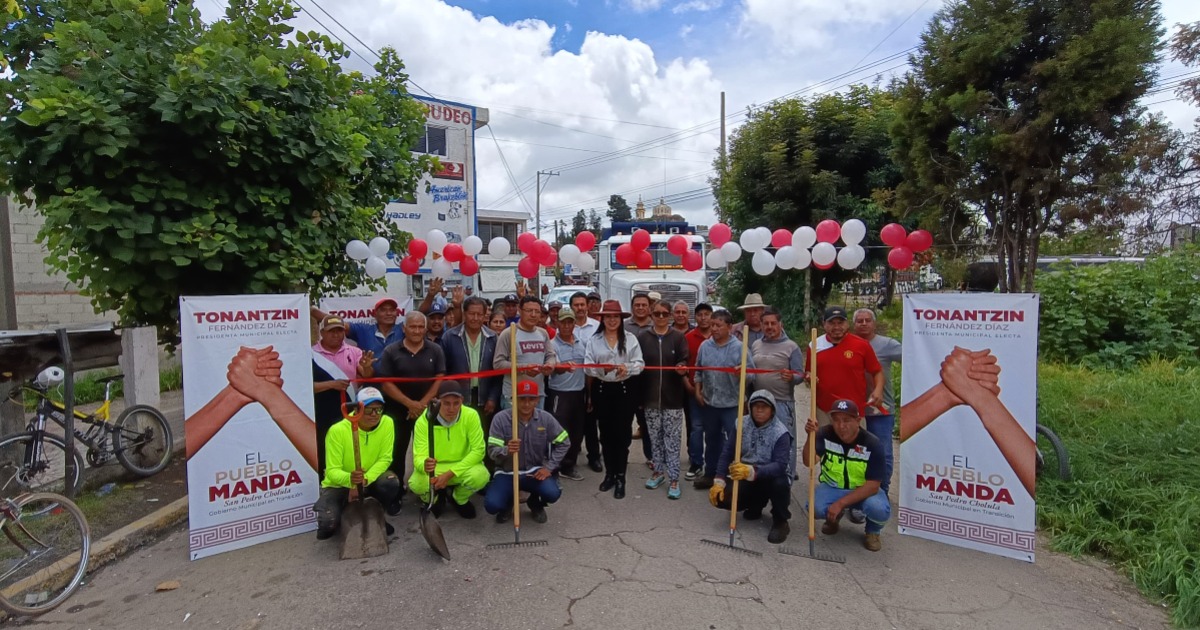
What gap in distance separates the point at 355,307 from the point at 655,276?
8092 mm

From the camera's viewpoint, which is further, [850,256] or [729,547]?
[850,256]

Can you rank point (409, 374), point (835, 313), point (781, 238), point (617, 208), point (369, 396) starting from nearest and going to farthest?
point (369, 396) → point (835, 313) → point (409, 374) → point (781, 238) → point (617, 208)

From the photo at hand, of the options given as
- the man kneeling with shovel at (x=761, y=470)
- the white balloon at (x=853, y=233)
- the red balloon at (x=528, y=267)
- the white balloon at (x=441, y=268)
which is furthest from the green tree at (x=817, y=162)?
the man kneeling with shovel at (x=761, y=470)

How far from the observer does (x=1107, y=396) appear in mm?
7645

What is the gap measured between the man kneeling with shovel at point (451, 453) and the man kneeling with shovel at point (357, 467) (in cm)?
24

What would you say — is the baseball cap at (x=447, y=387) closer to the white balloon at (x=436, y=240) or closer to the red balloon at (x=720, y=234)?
the white balloon at (x=436, y=240)

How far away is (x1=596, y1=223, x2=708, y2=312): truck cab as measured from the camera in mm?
13945

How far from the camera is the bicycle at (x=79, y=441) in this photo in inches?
213

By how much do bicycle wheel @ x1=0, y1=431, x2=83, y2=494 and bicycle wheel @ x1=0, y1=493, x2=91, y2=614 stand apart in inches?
52.5

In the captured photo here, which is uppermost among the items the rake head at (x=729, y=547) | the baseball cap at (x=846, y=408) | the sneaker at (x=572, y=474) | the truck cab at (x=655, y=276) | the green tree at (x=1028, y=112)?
the green tree at (x=1028, y=112)

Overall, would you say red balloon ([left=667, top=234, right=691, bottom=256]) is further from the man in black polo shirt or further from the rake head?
the rake head

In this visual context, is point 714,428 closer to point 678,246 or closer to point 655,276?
point 678,246

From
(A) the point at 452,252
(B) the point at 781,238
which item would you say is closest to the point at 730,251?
(B) the point at 781,238

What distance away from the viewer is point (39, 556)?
417cm
